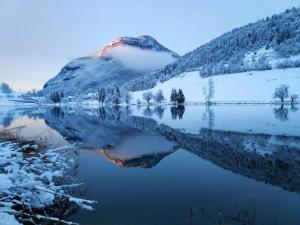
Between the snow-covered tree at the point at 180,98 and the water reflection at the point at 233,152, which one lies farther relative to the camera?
the snow-covered tree at the point at 180,98

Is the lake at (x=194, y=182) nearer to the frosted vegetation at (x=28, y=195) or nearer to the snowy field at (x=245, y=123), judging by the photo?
the frosted vegetation at (x=28, y=195)

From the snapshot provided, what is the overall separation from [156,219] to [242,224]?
2680 mm

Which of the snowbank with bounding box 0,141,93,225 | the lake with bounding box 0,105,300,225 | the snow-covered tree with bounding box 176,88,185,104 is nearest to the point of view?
the snowbank with bounding box 0,141,93,225

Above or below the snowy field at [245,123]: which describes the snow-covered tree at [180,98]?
above

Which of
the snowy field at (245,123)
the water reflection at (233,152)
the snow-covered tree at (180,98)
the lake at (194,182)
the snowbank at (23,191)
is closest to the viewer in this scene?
the snowbank at (23,191)

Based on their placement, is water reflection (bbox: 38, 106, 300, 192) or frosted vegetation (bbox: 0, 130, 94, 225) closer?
frosted vegetation (bbox: 0, 130, 94, 225)

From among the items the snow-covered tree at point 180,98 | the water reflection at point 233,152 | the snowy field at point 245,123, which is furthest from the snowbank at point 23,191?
the snow-covered tree at point 180,98

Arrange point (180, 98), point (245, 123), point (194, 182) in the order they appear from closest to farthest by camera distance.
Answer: point (194, 182)
point (245, 123)
point (180, 98)

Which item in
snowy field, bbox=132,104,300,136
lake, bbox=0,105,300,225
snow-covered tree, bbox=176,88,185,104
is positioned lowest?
lake, bbox=0,105,300,225

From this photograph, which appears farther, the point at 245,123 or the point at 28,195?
the point at 245,123

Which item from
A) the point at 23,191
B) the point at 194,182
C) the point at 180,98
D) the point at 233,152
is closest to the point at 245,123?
the point at 233,152

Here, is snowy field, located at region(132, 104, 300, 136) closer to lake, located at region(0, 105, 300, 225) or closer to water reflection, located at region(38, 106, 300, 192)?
water reflection, located at region(38, 106, 300, 192)

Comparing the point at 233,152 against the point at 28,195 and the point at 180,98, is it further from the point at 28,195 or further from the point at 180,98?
the point at 180,98

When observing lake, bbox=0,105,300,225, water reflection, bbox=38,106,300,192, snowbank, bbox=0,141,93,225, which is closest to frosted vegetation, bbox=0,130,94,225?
snowbank, bbox=0,141,93,225
